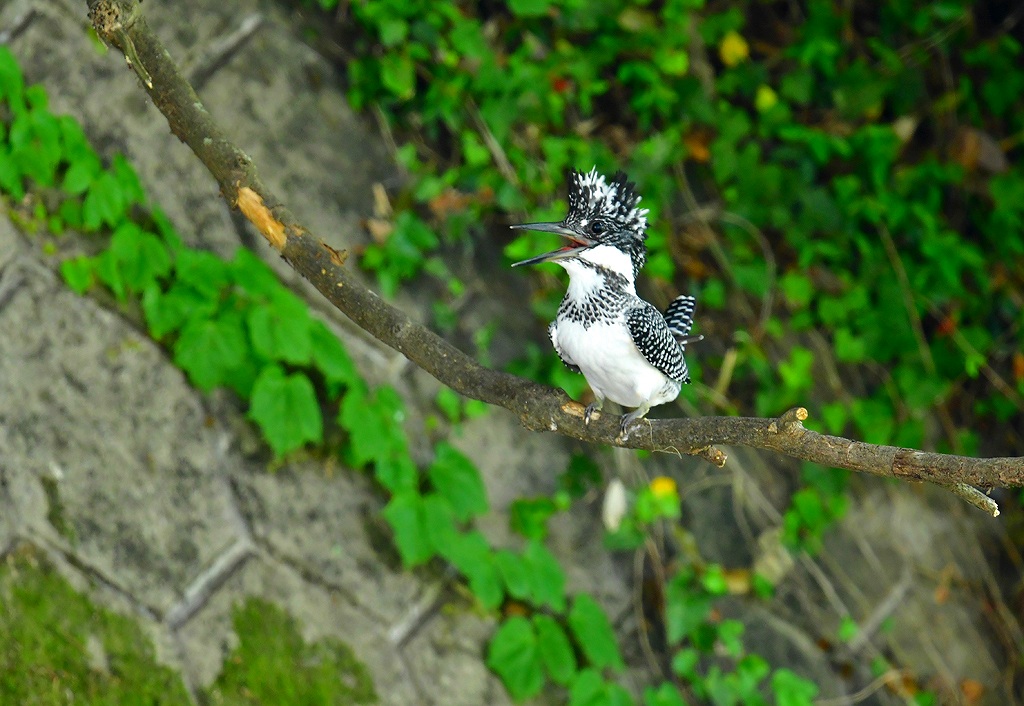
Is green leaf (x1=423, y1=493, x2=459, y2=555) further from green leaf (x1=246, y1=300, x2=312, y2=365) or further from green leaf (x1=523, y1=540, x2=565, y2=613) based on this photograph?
green leaf (x1=246, y1=300, x2=312, y2=365)

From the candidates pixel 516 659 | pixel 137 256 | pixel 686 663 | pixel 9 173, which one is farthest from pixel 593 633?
pixel 9 173

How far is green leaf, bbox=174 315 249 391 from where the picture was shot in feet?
8.25

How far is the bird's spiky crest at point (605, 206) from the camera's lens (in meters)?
2.09

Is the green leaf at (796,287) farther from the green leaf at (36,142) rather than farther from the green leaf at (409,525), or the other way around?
the green leaf at (36,142)

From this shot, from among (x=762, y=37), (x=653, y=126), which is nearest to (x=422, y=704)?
(x=653, y=126)

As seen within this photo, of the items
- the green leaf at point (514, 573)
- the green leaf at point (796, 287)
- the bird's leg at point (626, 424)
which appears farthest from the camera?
the green leaf at point (796, 287)

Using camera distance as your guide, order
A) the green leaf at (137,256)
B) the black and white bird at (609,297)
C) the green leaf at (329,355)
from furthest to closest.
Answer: the green leaf at (329,355) < the green leaf at (137,256) < the black and white bird at (609,297)

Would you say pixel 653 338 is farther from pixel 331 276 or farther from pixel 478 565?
pixel 478 565

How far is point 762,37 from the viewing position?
12.7ft

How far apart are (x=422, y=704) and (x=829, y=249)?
6.64 feet

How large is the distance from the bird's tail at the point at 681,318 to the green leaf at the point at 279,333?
35.7 inches

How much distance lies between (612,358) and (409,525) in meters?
0.86

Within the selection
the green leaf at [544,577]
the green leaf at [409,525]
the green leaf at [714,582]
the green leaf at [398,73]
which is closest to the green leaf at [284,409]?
the green leaf at [409,525]

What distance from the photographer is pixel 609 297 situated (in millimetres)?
2102
